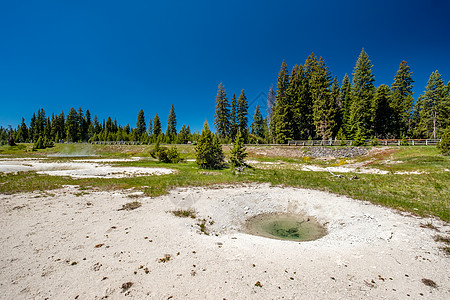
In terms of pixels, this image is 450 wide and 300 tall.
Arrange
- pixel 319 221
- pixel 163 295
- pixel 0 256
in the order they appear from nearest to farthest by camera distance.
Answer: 1. pixel 163 295
2. pixel 0 256
3. pixel 319 221

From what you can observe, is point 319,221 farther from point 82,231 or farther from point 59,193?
point 59,193

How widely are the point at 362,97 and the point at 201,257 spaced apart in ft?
173

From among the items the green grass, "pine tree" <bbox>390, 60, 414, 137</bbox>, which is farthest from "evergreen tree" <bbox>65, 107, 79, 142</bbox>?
"pine tree" <bbox>390, 60, 414, 137</bbox>

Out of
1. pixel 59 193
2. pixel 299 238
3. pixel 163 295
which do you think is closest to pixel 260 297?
pixel 163 295

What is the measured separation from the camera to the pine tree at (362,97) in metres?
42.2

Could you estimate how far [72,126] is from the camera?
290 ft

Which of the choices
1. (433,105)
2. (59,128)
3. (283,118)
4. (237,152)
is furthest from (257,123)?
(59,128)

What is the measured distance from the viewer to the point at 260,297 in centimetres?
430

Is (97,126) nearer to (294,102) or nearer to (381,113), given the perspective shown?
(294,102)

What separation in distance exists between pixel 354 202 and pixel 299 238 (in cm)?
648

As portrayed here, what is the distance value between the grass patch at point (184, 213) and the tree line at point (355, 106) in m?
40.2

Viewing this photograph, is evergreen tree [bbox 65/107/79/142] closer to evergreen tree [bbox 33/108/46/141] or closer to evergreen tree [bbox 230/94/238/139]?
evergreen tree [bbox 33/108/46/141]

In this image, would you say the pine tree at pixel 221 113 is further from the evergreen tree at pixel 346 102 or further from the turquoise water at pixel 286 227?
the turquoise water at pixel 286 227

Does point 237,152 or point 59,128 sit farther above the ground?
point 59,128
